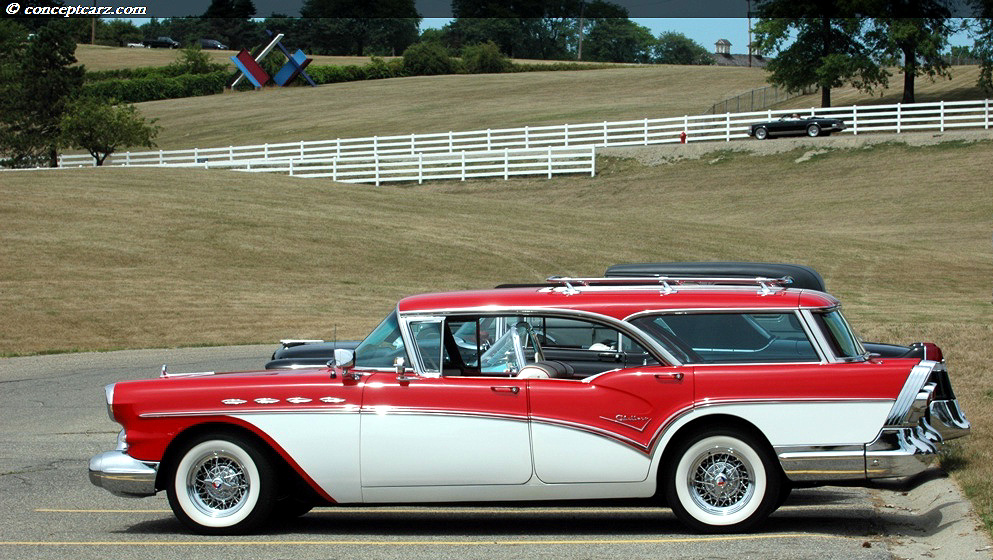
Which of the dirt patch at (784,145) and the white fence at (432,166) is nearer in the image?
the white fence at (432,166)

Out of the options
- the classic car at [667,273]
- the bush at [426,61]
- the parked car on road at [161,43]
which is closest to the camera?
the classic car at [667,273]

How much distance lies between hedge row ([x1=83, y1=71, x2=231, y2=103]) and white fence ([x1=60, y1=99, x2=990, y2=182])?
102 ft

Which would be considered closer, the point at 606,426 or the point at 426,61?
the point at 606,426

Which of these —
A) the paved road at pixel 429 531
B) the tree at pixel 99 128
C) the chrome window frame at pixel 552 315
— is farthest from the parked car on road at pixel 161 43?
the chrome window frame at pixel 552 315

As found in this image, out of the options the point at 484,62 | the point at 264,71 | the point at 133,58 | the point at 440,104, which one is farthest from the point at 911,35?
the point at 133,58

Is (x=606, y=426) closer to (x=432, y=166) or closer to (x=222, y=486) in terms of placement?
(x=222, y=486)

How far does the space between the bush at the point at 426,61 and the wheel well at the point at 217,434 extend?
3694 inches

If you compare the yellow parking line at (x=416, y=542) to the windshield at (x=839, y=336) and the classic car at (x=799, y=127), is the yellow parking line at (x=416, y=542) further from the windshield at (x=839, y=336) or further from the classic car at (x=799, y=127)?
the classic car at (x=799, y=127)

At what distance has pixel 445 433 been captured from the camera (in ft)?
22.8

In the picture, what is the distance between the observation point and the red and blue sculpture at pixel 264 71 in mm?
88938

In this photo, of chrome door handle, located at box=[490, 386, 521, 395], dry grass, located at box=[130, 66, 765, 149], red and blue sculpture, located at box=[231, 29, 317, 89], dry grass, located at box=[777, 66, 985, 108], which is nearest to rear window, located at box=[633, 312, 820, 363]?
chrome door handle, located at box=[490, 386, 521, 395]

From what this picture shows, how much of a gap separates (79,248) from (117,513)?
67.0 feet

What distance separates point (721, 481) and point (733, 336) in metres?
0.97

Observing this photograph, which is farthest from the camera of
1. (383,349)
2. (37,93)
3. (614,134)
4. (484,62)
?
(484,62)
